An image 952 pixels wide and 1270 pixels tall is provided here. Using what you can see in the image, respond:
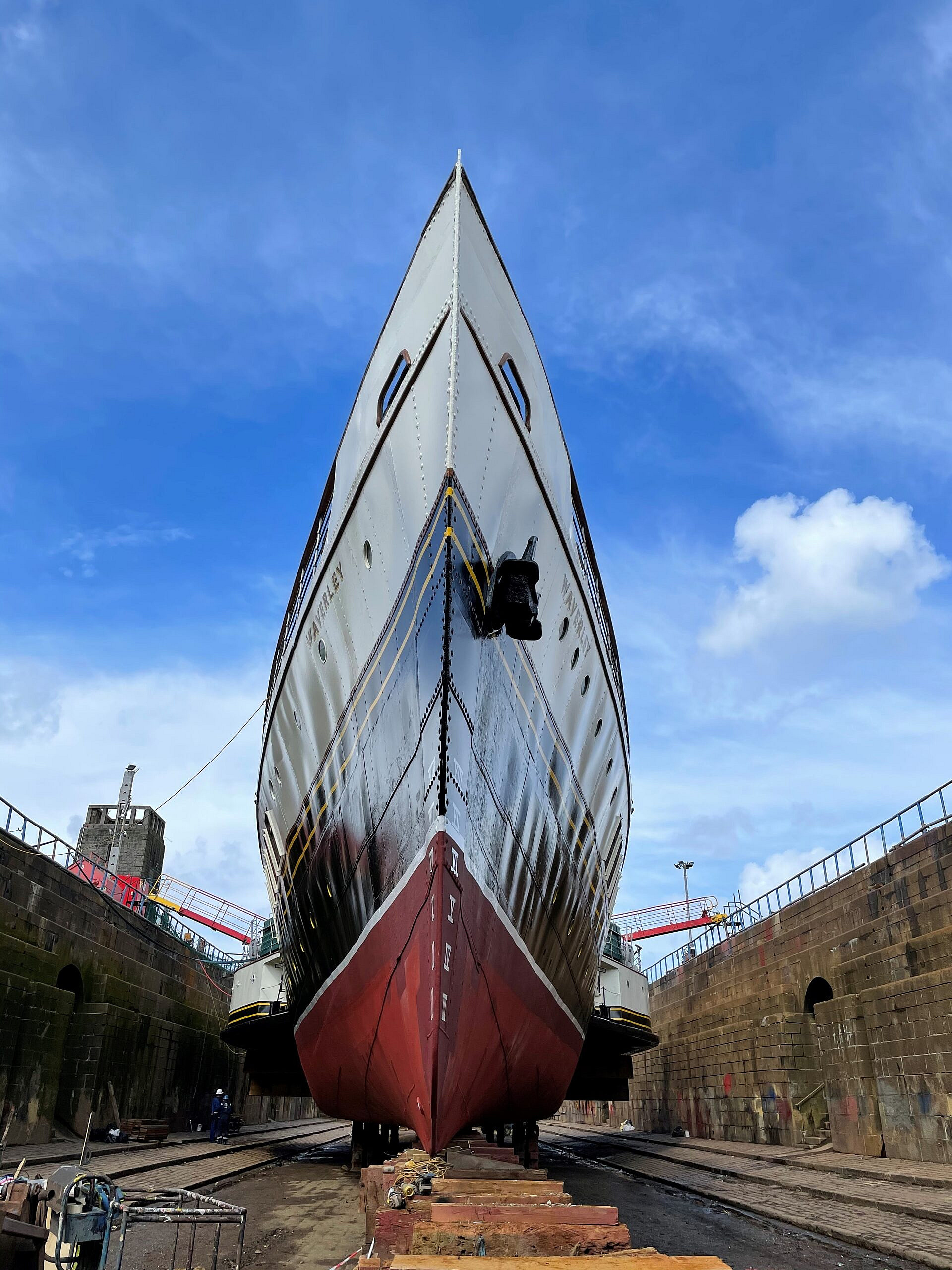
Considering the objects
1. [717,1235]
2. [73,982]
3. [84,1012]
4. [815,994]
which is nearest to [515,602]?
[717,1235]

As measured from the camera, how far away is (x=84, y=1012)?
12930 mm

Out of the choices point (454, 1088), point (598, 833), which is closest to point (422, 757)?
point (454, 1088)

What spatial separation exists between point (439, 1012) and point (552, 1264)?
7.31 feet

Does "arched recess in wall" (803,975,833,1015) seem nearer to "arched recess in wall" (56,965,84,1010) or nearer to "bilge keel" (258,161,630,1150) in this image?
"bilge keel" (258,161,630,1150)

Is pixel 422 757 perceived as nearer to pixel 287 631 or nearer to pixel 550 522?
pixel 550 522

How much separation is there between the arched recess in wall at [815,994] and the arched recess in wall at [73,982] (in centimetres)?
1198

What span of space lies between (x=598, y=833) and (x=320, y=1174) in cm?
622

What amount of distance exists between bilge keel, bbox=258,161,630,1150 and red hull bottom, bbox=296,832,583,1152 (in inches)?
0.7

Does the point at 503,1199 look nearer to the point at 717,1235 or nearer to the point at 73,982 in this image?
the point at 717,1235

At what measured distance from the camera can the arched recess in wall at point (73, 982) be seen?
12.6 meters

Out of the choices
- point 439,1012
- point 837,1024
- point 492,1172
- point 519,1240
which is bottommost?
point 492,1172

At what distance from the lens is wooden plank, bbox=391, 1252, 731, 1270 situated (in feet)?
8.68

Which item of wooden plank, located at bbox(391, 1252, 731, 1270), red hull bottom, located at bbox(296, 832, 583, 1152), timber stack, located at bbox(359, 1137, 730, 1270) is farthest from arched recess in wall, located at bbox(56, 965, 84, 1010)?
wooden plank, located at bbox(391, 1252, 731, 1270)

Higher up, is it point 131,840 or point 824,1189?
point 131,840
